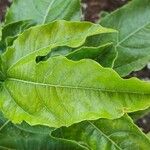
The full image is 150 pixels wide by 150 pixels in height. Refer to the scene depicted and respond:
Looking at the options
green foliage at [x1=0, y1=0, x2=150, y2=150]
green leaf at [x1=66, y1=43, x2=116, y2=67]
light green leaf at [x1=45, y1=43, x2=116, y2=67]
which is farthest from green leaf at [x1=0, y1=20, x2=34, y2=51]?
green leaf at [x1=66, y1=43, x2=116, y2=67]

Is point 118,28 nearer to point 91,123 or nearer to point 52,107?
point 91,123

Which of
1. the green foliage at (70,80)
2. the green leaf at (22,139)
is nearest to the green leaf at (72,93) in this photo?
the green foliage at (70,80)

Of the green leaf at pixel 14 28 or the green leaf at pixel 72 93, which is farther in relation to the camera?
the green leaf at pixel 14 28

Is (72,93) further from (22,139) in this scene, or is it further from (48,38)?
(22,139)

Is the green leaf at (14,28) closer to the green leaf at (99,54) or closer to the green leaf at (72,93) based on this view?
the green leaf at (99,54)

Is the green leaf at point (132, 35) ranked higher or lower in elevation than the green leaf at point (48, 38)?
lower

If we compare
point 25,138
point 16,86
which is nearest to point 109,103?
point 16,86

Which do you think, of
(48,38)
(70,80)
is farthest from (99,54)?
(70,80)
